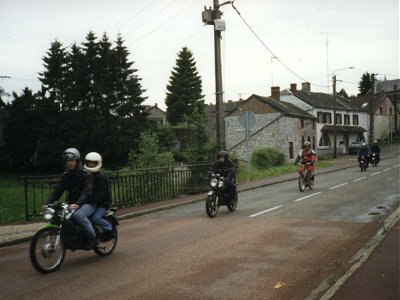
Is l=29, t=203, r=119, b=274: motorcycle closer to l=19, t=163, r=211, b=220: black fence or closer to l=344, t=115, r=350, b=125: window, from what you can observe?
l=19, t=163, r=211, b=220: black fence

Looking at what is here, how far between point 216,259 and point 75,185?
2.54 metres

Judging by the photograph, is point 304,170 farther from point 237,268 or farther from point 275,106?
point 275,106

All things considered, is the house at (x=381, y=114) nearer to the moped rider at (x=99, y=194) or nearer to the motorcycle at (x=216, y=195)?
the motorcycle at (x=216, y=195)

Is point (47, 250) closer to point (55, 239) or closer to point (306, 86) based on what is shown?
point (55, 239)

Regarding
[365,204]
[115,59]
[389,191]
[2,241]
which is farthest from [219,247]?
[115,59]

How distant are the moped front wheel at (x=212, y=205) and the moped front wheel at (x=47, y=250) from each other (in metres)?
5.14

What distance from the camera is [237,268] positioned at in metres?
6.27

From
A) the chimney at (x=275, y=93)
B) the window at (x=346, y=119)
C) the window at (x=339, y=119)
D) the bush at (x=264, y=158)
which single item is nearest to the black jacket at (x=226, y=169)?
the bush at (x=264, y=158)

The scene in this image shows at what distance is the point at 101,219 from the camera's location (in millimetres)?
7176

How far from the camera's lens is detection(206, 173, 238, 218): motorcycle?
11.4m

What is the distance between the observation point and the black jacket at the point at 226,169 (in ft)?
39.5

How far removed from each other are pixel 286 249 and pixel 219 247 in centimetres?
116

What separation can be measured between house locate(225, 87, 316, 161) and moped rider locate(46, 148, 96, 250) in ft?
143

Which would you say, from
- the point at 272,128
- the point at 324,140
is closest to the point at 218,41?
the point at 272,128
